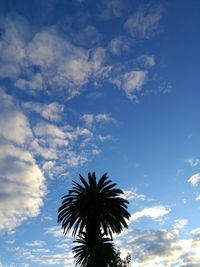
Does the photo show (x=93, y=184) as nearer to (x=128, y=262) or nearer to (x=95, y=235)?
(x=95, y=235)

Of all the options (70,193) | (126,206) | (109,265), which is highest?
(70,193)

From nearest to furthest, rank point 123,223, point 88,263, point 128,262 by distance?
point 88,263 → point 123,223 → point 128,262

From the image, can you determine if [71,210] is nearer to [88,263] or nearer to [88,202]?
[88,202]

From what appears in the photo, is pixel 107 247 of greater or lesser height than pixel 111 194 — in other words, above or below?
below

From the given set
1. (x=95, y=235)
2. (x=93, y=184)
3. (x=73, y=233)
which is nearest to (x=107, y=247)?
(x=95, y=235)

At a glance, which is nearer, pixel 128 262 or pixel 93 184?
pixel 93 184

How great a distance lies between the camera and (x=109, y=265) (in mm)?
43625

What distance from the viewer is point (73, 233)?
46.0 m

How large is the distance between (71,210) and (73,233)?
10.5ft

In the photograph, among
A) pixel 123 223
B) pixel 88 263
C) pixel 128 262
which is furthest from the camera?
pixel 128 262

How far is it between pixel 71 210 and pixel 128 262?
16.6 m

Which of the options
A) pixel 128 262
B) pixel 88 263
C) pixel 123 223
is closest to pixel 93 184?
pixel 123 223

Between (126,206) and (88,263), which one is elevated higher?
(126,206)

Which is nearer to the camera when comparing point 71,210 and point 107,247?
point 107,247
